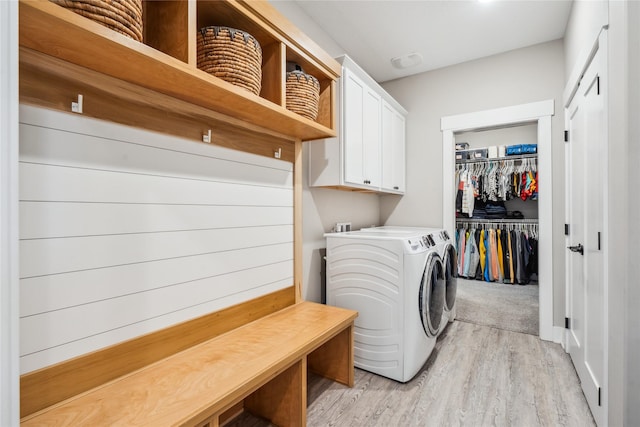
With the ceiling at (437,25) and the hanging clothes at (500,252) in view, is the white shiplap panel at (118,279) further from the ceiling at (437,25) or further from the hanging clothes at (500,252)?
the hanging clothes at (500,252)

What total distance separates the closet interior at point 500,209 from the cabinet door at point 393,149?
83.3 inches

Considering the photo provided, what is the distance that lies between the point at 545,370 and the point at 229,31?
291cm

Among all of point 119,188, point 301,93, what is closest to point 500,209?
point 301,93

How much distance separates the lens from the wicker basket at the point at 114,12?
90cm

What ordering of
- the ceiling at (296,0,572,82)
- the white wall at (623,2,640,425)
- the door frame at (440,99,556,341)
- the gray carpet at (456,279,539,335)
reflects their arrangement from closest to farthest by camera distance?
Result: the white wall at (623,2,640,425) < the ceiling at (296,0,572,82) < the door frame at (440,99,556,341) < the gray carpet at (456,279,539,335)

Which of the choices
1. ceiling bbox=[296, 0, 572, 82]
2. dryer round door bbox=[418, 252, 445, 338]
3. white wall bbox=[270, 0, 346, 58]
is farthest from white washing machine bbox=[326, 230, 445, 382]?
ceiling bbox=[296, 0, 572, 82]

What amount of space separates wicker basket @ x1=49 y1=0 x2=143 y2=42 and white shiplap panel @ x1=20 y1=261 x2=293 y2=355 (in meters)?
0.94

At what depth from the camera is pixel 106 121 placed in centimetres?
119

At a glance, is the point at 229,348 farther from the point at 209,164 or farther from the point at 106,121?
the point at 106,121

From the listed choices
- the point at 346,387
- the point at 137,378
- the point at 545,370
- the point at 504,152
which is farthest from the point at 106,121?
the point at 504,152

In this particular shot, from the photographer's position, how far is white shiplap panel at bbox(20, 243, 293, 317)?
40.6 inches

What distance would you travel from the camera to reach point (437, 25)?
2645mm
